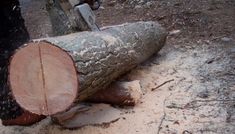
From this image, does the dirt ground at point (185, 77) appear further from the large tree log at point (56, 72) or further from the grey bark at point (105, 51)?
the large tree log at point (56, 72)

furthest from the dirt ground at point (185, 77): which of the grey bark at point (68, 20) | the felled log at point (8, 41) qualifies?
the grey bark at point (68, 20)

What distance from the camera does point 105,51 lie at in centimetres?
322

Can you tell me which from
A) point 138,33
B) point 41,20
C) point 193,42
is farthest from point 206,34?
point 41,20

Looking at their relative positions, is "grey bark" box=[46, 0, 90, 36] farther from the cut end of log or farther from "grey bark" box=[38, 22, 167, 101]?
the cut end of log

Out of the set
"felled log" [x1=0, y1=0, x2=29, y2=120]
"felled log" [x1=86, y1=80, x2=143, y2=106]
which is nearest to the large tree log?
"felled log" [x1=86, y1=80, x2=143, y2=106]

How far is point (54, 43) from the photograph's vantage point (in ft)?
9.17

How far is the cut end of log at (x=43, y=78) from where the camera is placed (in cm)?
273

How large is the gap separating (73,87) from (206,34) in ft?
8.02

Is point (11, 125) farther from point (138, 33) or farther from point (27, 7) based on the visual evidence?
point (27, 7)

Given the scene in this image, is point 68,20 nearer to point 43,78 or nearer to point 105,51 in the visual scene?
point 105,51

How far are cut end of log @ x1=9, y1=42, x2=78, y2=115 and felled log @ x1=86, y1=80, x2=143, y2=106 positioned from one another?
60cm

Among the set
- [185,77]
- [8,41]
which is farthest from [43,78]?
[185,77]

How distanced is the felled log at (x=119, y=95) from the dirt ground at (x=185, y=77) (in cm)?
7

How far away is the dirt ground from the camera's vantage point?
3029 mm
